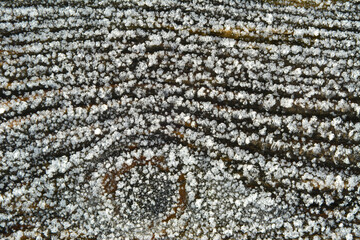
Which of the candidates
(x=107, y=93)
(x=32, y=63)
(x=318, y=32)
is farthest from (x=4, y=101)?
(x=318, y=32)

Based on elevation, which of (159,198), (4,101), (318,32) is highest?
(318,32)

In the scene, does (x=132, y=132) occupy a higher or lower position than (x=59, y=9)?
lower

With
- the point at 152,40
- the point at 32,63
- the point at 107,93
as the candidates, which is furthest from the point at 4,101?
the point at 152,40

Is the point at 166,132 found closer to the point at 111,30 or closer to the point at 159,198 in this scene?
the point at 159,198

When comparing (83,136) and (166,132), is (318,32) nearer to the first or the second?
(166,132)

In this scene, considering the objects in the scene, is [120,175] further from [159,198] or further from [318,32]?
[318,32]

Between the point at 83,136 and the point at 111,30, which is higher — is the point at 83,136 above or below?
below
